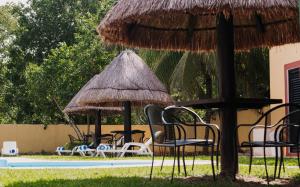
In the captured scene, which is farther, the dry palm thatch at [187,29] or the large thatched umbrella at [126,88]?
the large thatched umbrella at [126,88]

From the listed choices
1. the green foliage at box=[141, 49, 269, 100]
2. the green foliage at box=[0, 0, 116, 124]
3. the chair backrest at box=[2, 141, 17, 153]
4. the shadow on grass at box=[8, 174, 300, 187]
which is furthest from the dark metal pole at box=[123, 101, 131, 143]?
the shadow on grass at box=[8, 174, 300, 187]

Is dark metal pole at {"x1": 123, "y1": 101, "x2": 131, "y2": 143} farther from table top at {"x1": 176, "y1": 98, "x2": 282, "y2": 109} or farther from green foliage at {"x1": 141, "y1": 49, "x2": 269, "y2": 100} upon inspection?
table top at {"x1": 176, "y1": 98, "x2": 282, "y2": 109}

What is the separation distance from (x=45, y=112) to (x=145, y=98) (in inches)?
448

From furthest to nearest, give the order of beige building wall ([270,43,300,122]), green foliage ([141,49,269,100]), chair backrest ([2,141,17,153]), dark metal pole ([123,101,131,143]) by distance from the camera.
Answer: chair backrest ([2,141,17,153]) < green foliage ([141,49,269,100]) < dark metal pole ([123,101,131,143]) < beige building wall ([270,43,300,122])

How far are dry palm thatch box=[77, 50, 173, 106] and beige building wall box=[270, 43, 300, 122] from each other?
2905 mm

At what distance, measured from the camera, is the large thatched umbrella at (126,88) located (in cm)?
1420

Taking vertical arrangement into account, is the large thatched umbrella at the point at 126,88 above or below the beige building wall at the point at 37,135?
above

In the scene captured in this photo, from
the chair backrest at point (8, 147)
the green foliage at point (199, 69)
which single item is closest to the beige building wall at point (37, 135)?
the chair backrest at point (8, 147)

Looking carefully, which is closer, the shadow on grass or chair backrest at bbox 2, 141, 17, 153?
the shadow on grass

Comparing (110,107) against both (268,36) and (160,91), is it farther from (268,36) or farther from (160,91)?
(268,36)

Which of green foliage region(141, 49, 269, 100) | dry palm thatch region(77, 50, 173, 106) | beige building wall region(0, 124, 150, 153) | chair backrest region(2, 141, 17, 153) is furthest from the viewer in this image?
beige building wall region(0, 124, 150, 153)

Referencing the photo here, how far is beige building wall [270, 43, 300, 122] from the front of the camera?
12.7 m

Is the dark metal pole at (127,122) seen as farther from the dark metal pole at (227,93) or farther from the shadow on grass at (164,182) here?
the shadow on grass at (164,182)

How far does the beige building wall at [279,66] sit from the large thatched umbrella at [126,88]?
2906 millimetres
